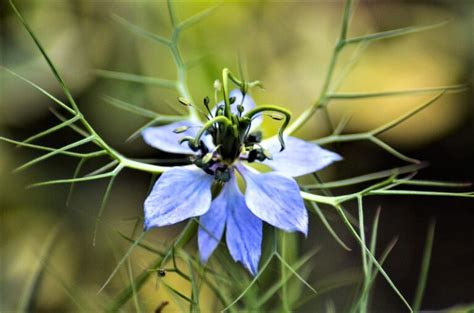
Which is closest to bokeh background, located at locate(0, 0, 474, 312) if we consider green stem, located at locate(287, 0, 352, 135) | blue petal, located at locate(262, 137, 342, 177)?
green stem, located at locate(287, 0, 352, 135)

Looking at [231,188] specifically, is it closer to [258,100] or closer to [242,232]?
[242,232]

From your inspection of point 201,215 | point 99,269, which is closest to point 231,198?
point 201,215

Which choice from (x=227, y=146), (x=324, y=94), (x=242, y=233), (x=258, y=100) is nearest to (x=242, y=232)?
(x=242, y=233)

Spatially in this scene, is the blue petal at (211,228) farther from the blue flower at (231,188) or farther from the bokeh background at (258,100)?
the bokeh background at (258,100)

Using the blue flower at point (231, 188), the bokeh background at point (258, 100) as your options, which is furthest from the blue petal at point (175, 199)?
the bokeh background at point (258, 100)

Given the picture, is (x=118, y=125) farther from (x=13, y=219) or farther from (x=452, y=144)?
(x=452, y=144)
